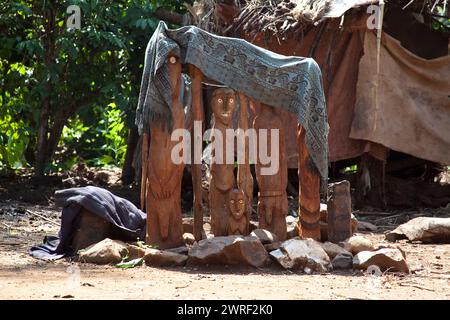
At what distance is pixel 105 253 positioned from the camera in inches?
277

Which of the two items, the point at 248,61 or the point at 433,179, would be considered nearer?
the point at 248,61

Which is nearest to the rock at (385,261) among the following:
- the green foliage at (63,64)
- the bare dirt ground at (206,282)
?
the bare dirt ground at (206,282)

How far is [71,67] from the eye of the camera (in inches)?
476

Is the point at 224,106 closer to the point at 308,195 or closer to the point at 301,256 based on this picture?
the point at 308,195

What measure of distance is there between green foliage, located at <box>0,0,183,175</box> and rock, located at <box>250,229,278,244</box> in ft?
14.8

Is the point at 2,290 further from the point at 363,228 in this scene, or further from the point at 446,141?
the point at 446,141

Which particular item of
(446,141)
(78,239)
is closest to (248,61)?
(78,239)

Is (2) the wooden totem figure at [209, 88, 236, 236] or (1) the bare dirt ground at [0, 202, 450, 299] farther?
(2) the wooden totem figure at [209, 88, 236, 236]

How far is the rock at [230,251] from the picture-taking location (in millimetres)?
6789

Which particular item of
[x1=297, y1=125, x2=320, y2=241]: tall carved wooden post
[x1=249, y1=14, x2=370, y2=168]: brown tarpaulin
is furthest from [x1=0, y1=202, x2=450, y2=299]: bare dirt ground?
[x1=249, y1=14, x2=370, y2=168]: brown tarpaulin

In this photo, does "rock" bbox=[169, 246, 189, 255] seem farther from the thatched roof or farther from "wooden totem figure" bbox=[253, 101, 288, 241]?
the thatched roof

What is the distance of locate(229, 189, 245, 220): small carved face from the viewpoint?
7277 millimetres

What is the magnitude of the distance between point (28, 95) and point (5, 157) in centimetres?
128

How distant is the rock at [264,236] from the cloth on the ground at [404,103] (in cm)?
360
